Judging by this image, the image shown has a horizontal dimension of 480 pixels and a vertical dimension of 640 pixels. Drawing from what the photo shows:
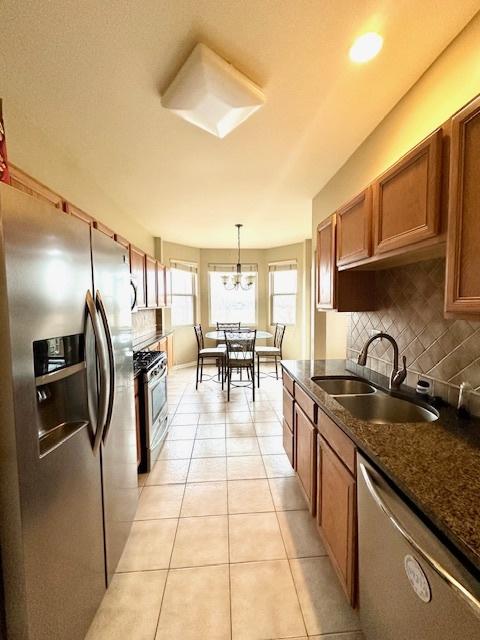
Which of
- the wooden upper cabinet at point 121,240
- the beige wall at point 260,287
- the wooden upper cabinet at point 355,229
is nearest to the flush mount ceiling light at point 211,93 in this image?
the wooden upper cabinet at point 355,229

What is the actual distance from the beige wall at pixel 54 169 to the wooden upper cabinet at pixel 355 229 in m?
2.14

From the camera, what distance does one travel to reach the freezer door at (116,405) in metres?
1.33

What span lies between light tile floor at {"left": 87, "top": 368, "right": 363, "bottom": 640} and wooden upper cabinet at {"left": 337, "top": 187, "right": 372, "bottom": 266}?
1786 millimetres

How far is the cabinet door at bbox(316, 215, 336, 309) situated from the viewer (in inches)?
81.9

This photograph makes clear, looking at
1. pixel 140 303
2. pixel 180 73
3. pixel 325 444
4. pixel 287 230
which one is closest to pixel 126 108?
pixel 180 73

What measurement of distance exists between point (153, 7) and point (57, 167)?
1.45 m

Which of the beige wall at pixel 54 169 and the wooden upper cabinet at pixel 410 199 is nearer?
the wooden upper cabinet at pixel 410 199

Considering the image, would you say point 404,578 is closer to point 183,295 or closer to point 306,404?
point 306,404

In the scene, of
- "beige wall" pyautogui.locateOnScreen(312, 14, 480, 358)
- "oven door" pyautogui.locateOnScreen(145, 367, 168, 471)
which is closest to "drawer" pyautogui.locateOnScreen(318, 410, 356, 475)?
"beige wall" pyautogui.locateOnScreen(312, 14, 480, 358)

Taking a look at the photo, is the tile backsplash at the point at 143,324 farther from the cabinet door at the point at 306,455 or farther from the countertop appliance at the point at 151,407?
the cabinet door at the point at 306,455

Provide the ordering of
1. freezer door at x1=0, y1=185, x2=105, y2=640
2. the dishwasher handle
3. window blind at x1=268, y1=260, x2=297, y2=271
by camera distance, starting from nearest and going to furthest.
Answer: the dishwasher handle → freezer door at x1=0, y1=185, x2=105, y2=640 → window blind at x1=268, y1=260, x2=297, y2=271

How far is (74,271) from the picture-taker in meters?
1.10

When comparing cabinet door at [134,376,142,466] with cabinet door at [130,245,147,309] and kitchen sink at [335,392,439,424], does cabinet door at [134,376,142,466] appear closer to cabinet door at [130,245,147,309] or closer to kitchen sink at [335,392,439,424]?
cabinet door at [130,245,147,309]

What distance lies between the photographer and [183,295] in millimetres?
6051
